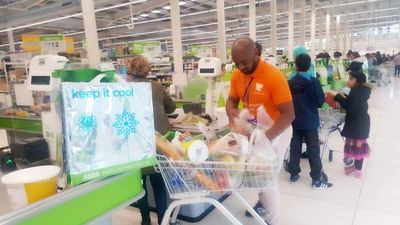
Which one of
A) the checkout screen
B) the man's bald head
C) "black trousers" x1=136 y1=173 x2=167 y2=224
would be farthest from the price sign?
the man's bald head

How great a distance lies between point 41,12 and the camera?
35.6 feet

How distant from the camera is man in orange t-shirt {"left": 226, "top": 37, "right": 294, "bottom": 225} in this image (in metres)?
2.10

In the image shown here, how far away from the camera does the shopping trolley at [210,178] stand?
164cm

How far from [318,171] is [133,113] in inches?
112

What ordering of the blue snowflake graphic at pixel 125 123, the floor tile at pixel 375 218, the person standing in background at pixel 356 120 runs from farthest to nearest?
the person standing in background at pixel 356 120 < the floor tile at pixel 375 218 < the blue snowflake graphic at pixel 125 123

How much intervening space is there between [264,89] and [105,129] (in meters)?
1.38

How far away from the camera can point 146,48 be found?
36.5 ft

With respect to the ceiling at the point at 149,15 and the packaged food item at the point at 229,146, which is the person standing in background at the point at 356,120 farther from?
the ceiling at the point at 149,15

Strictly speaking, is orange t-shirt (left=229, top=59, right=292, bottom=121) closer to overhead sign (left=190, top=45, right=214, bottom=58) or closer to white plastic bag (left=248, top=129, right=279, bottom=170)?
white plastic bag (left=248, top=129, right=279, bottom=170)

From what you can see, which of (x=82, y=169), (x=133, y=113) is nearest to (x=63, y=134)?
(x=82, y=169)

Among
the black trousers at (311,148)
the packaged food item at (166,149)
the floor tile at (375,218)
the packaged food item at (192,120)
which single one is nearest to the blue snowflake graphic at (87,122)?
the packaged food item at (166,149)

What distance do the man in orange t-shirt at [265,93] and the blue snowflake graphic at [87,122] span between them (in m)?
1.17

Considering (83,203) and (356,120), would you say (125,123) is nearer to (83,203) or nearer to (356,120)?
(83,203)

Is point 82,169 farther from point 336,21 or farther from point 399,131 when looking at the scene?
point 336,21
